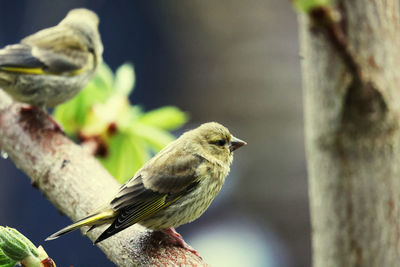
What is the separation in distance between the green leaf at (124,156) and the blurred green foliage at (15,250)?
42.9 inches

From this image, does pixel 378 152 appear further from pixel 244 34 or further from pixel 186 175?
pixel 244 34

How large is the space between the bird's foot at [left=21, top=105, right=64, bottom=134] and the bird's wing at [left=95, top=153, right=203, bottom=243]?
638 mm

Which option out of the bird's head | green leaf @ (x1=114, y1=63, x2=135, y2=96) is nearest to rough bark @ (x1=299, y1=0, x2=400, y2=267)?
the bird's head

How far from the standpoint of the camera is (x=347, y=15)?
106cm

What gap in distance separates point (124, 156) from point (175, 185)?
351 millimetres

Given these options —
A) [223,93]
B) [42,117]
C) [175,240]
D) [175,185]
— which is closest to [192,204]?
[175,185]

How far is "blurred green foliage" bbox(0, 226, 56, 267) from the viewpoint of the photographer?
3.34ft

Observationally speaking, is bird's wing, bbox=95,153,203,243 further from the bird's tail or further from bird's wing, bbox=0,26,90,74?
bird's wing, bbox=0,26,90,74

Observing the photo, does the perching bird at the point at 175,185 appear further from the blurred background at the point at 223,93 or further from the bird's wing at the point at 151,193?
the blurred background at the point at 223,93

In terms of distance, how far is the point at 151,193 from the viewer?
6.21 ft

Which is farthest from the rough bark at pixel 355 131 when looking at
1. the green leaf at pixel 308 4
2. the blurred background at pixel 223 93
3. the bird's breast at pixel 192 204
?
the blurred background at pixel 223 93

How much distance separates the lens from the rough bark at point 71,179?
1.69 metres

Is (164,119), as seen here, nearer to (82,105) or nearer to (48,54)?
(82,105)

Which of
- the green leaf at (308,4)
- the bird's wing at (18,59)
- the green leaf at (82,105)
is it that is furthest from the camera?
the bird's wing at (18,59)
